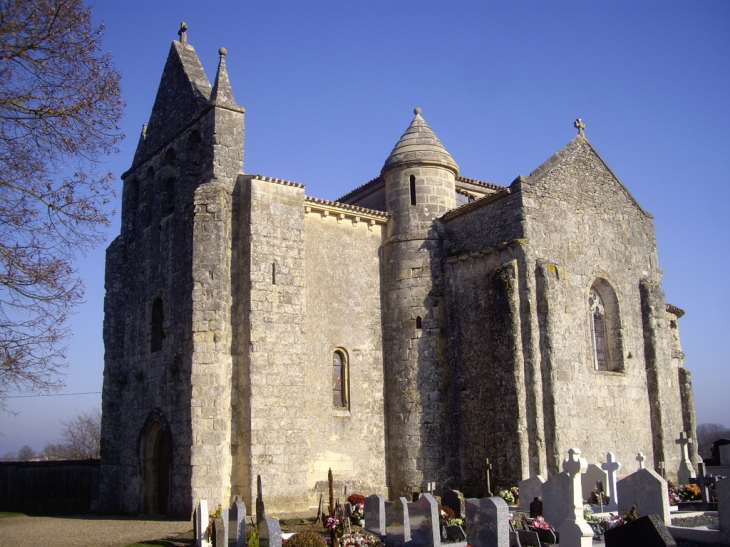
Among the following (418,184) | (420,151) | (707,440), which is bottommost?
(707,440)

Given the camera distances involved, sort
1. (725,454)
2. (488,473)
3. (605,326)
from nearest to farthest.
A: (488,473), (725,454), (605,326)

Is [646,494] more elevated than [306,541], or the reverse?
[646,494]

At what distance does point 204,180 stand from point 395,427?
8173 mm

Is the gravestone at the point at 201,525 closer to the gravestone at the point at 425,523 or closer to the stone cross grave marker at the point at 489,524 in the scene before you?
the gravestone at the point at 425,523

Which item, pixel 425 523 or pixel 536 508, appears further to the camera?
pixel 536 508

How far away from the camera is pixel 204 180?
18.5m

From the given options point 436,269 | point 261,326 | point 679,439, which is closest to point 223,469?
point 261,326

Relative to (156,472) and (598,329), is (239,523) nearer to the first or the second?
(156,472)

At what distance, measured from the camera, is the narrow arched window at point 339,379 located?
744 inches

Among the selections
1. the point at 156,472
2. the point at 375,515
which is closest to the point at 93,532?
the point at 156,472

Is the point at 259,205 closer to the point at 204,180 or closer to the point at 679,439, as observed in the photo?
the point at 204,180

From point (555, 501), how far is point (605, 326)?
8.56m

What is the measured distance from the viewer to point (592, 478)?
616 inches

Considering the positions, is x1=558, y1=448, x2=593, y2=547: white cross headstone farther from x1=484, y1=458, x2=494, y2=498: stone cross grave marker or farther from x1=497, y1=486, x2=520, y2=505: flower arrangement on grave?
x1=484, y1=458, x2=494, y2=498: stone cross grave marker
